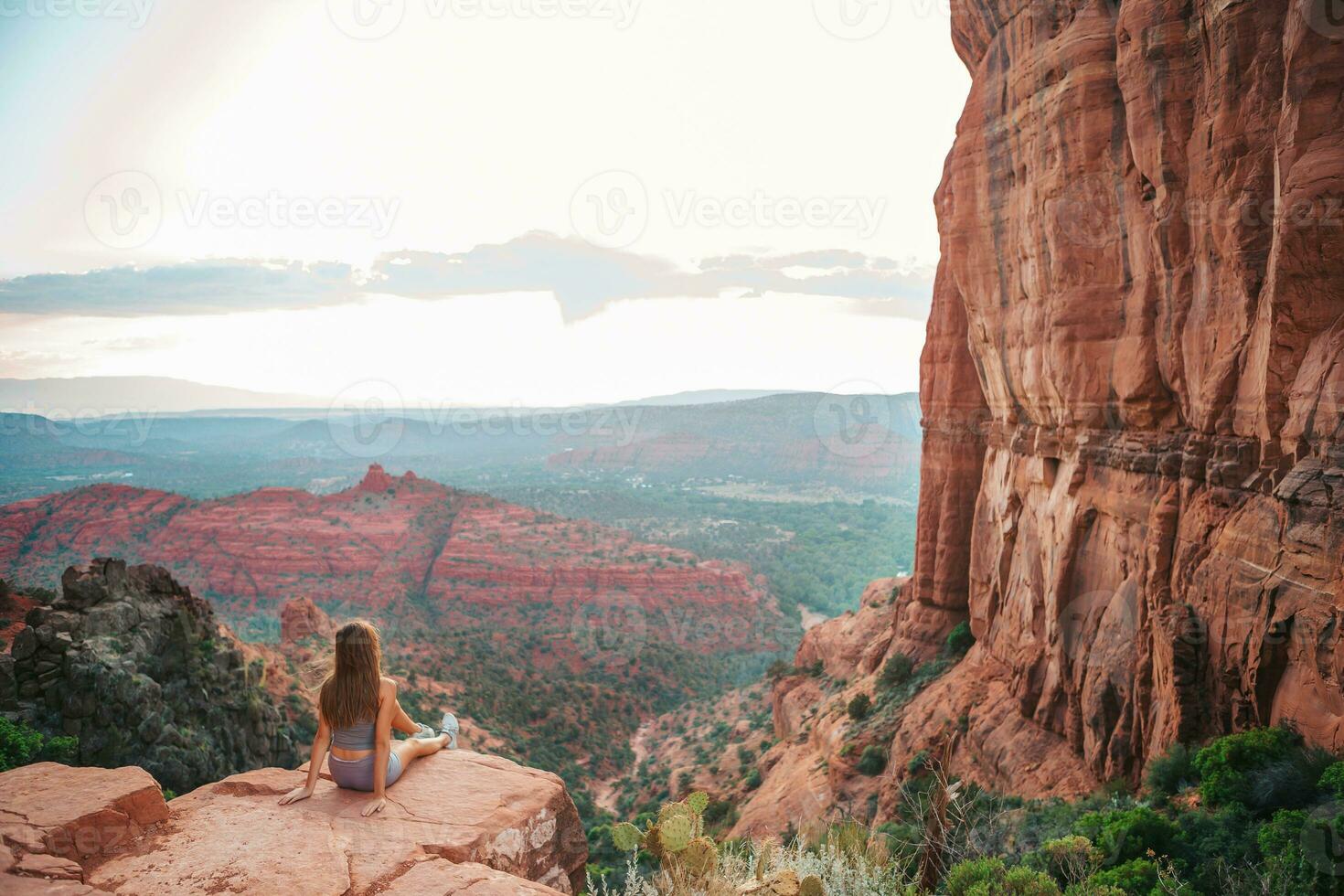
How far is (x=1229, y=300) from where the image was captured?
11.9 m

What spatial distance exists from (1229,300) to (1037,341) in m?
5.94

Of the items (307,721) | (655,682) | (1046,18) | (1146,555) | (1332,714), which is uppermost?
(1046,18)

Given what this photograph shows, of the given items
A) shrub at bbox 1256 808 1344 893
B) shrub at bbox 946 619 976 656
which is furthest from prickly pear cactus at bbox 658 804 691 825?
shrub at bbox 946 619 976 656

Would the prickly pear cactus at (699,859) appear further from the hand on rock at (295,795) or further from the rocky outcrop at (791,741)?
the rocky outcrop at (791,741)

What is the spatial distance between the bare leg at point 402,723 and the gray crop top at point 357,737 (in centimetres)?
27

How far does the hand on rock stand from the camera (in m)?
6.29

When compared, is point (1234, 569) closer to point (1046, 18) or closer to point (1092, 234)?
point (1092, 234)

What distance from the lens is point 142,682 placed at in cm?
2097

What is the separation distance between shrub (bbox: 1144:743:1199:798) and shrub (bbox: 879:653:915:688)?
44.3ft

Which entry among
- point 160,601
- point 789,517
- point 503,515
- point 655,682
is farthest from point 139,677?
point 789,517

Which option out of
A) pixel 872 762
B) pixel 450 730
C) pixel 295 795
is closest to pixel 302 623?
pixel 872 762

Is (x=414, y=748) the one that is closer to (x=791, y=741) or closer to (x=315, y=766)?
(x=315, y=766)

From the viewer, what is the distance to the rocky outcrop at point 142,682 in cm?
1936

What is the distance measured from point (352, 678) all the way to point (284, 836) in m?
1.32
